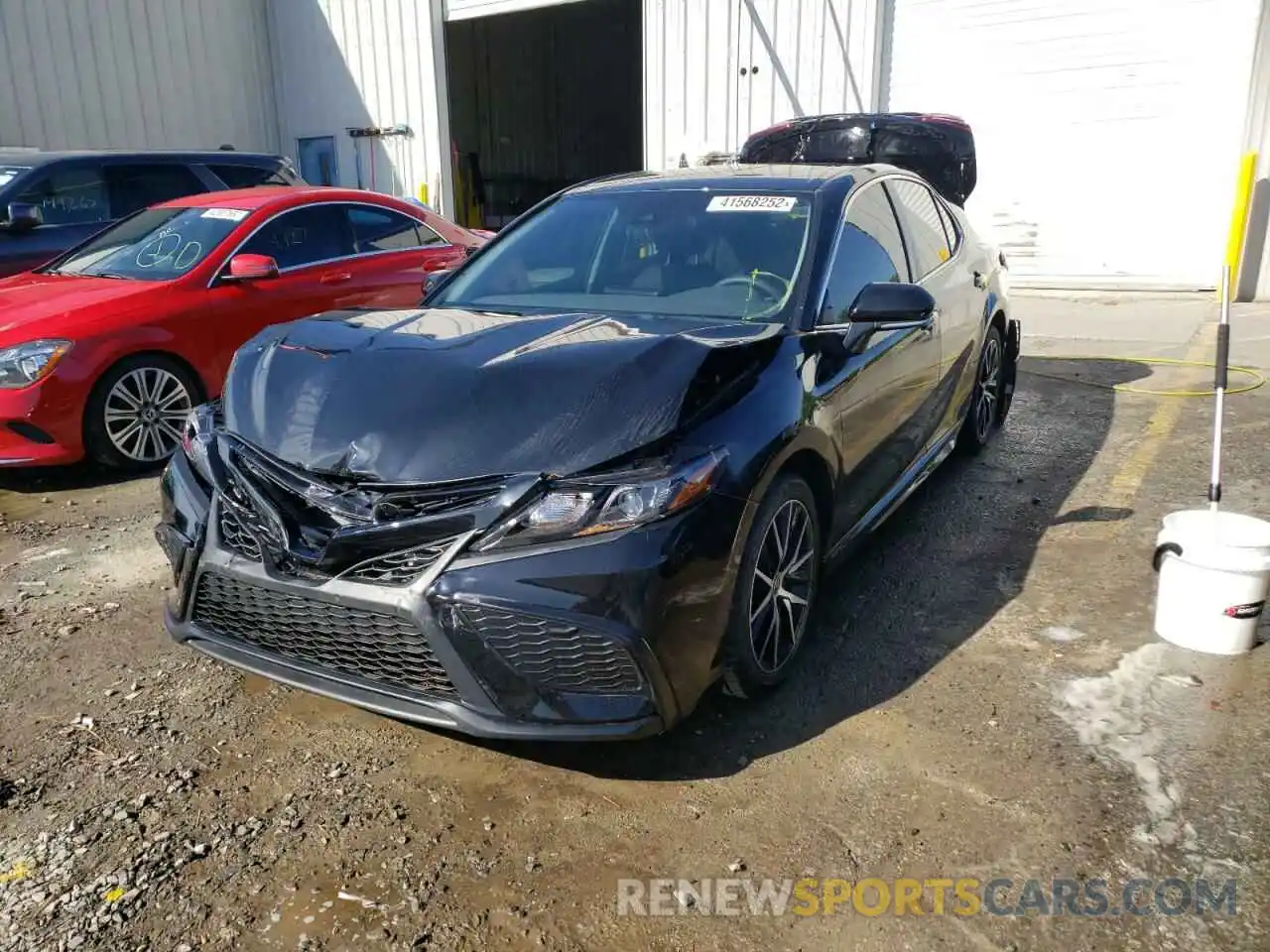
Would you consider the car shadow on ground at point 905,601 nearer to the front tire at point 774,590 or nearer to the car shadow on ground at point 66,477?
the front tire at point 774,590

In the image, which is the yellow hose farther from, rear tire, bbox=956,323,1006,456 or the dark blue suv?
the dark blue suv

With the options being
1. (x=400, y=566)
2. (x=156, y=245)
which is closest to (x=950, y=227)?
(x=400, y=566)

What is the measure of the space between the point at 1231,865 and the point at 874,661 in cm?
119

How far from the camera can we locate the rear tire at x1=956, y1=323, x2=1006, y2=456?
5.24 meters

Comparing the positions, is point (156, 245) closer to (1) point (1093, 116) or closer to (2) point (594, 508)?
(2) point (594, 508)

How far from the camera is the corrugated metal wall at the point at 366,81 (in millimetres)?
15680

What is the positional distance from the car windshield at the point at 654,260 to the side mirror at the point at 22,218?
15.7ft

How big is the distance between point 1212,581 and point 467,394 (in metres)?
2.47

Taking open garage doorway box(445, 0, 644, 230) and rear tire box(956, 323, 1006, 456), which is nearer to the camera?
rear tire box(956, 323, 1006, 456)

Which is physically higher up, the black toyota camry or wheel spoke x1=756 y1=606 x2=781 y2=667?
the black toyota camry

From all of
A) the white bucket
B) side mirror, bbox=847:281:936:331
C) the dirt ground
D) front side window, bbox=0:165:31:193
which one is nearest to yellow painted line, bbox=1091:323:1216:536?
the dirt ground

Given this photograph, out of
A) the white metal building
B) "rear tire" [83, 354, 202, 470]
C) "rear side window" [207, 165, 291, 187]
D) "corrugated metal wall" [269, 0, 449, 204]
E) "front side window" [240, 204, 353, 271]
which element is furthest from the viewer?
"corrugated metal wall" [269, 0, 449, 204]

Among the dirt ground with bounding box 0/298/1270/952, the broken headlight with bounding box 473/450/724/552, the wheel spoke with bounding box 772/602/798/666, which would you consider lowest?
the dirt ground with bounding box 0/298/1270/952

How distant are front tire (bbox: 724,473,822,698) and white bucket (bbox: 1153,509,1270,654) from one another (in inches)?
48.0
